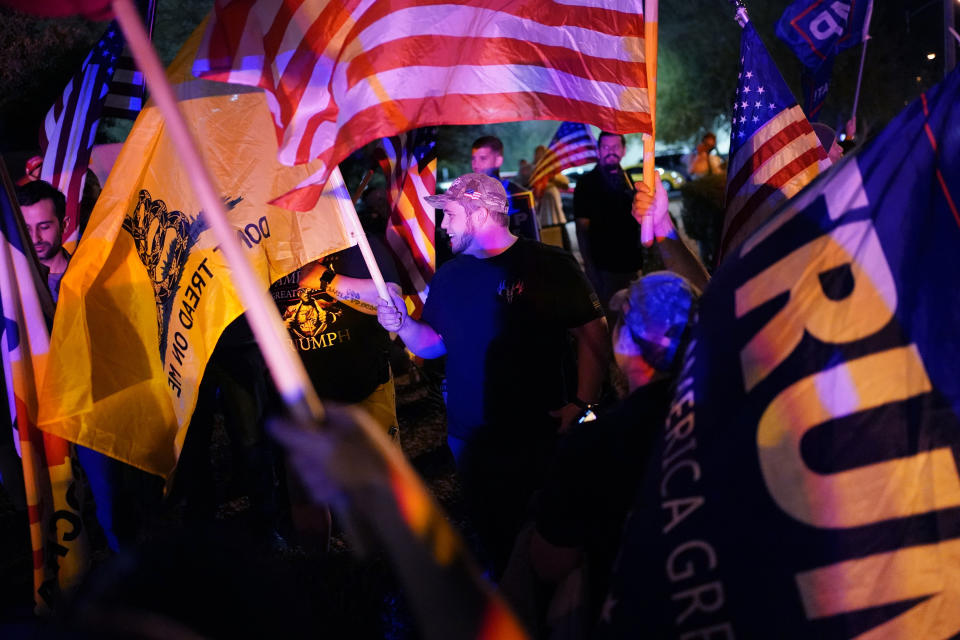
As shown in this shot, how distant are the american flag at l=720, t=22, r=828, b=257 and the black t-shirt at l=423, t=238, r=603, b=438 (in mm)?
1256

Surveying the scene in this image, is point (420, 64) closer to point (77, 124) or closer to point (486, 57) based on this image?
point (486, 57)

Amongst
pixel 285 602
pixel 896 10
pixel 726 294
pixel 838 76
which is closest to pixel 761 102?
pixel 726 294

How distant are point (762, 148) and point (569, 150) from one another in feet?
24.1

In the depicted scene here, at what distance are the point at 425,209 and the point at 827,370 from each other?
4116 millimetres

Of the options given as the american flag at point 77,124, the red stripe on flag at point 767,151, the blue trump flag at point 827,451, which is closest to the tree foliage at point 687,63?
the american flag at point 77,124

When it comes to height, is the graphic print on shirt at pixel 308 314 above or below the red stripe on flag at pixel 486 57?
below

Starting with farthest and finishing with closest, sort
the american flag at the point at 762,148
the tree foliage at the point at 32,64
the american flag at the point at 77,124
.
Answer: the tree foliage at the point at 32,64 → the american flag at the point at 77,124 → the american flag at the point at 762,148

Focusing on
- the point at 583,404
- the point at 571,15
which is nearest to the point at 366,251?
the point at 583,404

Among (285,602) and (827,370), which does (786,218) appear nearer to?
(827,370)

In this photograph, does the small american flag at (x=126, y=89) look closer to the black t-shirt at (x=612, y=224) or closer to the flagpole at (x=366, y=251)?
the flagpole at (x=366, y=251)

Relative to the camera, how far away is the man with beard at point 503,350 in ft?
12.0

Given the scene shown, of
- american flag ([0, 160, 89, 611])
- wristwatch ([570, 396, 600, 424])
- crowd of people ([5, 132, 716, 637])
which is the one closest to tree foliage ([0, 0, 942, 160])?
crowd of people ([5, 132, 716, 637])

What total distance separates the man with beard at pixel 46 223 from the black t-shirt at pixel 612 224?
197 inches

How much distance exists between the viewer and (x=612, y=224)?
26.0 feet
